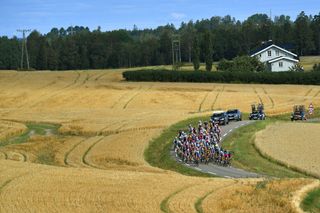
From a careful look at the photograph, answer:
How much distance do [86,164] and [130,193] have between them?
16.7 m

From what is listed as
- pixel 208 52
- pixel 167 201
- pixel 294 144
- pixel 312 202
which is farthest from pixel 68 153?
pixel 208 52

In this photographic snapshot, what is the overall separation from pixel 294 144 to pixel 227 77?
6132 cm

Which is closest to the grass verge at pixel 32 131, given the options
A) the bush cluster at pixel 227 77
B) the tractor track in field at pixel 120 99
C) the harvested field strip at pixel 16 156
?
the harvested field strip at pixel 16 156

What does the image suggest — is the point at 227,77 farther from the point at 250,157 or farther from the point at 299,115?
the point at 250,157

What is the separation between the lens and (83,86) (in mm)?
110062

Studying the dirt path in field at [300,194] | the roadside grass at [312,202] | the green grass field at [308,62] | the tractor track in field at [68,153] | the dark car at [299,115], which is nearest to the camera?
the dirt path in field at [300,194]

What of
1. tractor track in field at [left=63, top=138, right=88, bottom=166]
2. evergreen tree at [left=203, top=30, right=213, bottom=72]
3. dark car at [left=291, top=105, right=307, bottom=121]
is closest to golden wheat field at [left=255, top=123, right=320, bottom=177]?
dark car at [left=291, top=105, right=307, bottom=121]

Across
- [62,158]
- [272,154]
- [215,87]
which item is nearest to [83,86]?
[215,87]

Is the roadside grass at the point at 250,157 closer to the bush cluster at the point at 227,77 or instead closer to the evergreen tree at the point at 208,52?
the bush cluster at the point at 227,77

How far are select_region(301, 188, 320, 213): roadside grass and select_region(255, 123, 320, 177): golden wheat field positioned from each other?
7792 mm

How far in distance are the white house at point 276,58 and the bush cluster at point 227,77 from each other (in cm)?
2740

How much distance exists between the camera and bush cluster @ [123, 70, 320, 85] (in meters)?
98.6

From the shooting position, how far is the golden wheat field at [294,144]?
37625 mm

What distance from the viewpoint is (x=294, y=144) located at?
147 feet
